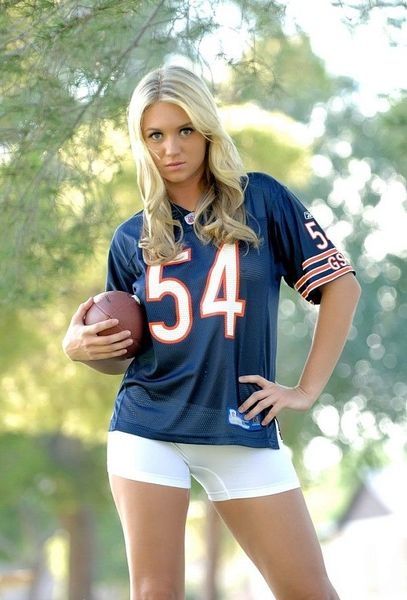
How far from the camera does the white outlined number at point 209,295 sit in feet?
13.1

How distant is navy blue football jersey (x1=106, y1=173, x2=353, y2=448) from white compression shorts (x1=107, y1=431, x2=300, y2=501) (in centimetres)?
4

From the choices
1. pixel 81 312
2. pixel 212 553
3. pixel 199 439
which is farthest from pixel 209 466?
pixel 212 553

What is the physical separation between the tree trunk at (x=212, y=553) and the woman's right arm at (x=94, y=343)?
17.3m

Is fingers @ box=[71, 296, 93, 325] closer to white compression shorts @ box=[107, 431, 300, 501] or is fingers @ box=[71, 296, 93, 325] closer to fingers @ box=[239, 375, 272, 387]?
white compression shorts @ box=[107, 431, 300, 501]

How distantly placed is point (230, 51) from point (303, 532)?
8.79 feet

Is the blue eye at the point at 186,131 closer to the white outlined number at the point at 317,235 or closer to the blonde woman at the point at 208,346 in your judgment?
the blonde woman at the point at 208,346

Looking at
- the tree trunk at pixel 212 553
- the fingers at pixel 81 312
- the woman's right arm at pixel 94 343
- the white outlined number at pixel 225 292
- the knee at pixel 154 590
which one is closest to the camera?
the knee at pixel 154 590

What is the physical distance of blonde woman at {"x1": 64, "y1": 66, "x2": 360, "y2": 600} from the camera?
3.95m

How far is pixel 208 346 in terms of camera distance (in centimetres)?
399

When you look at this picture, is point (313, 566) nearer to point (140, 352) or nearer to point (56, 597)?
point (140, 352)

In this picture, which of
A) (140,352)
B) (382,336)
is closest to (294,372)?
(382,336)

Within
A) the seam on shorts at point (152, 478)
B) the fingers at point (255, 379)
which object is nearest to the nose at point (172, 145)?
the fingers at point (255, 379)

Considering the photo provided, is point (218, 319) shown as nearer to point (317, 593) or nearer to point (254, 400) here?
point (254, 400)

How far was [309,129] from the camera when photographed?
19.6 m
